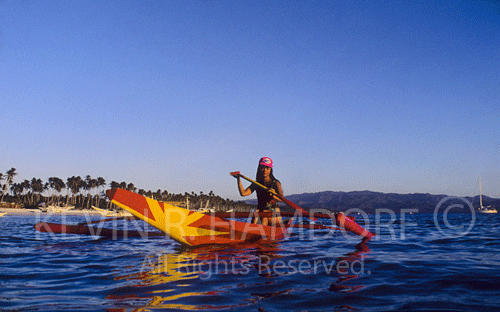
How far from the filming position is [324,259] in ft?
19.2


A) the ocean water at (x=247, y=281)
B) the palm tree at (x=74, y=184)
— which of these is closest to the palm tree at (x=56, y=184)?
the palm tree at (x=74, y=184)

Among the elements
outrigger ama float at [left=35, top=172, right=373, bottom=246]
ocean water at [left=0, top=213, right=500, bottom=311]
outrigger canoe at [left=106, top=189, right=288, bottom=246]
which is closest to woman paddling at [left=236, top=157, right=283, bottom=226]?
outrigger ama float at [left=35, top=172, right=373, bottom=246]

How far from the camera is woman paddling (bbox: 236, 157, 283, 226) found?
886cm

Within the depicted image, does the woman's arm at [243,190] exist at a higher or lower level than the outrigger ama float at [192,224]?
higher

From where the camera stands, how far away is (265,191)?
909 centimetres

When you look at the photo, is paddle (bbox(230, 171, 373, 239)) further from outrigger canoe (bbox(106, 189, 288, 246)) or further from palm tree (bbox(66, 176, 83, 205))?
palm tree (bbox(66, 176, 83, 205))

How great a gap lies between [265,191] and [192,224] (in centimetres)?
280

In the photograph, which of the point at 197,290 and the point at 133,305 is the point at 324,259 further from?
the point at 133,305

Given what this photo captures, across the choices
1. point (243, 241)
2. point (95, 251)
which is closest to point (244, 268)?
point (243, 241)

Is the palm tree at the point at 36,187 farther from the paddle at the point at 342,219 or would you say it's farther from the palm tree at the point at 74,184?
the paddle at the point at 342,219

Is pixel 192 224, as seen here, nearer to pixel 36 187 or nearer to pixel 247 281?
pixel 247 281

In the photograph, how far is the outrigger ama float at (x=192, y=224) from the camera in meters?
6.46

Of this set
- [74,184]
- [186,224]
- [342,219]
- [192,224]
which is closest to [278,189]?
[342,219]

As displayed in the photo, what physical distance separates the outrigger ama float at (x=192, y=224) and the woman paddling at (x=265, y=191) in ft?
1.96
